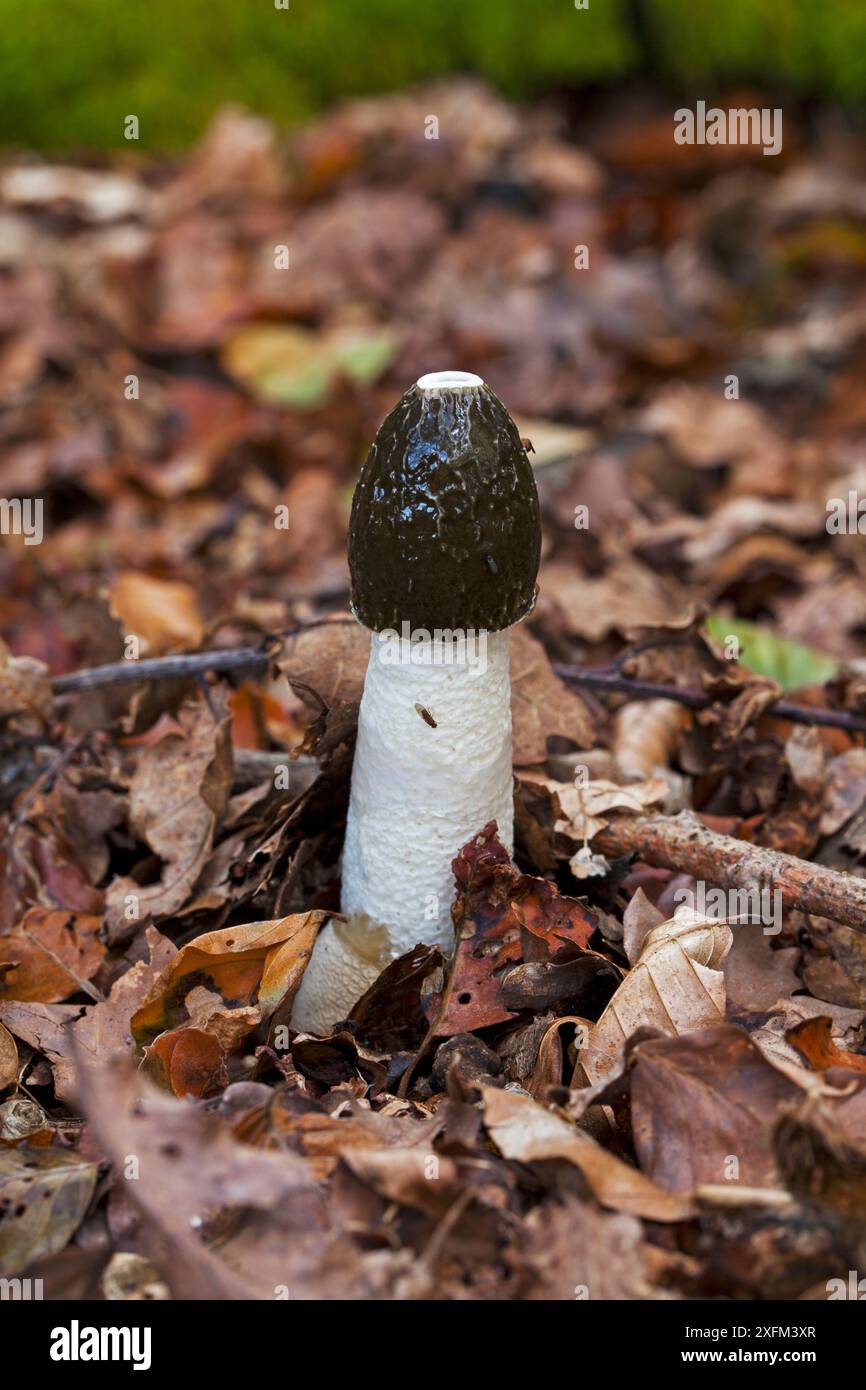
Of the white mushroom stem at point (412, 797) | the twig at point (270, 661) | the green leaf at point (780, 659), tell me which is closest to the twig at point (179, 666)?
the twig at point (270, 661)

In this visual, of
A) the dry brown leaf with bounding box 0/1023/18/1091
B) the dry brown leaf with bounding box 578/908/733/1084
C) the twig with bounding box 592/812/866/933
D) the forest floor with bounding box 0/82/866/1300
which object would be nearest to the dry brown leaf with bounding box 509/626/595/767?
the forest floor with bounding box 0/82/866/1300

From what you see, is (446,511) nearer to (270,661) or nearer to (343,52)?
(270,661)

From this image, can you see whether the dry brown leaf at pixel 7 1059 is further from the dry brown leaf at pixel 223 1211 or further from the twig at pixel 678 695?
the twig at pixel 678 695

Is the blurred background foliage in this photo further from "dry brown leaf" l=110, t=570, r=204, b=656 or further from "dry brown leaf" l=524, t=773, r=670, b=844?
"dry brown leaf" l=524, t=773, r=670, b=844

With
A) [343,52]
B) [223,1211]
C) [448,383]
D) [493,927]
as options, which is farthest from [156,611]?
[343,52]

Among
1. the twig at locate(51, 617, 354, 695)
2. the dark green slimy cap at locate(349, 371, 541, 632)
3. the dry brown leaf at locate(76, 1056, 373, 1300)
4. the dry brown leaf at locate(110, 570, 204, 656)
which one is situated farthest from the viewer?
the dry brown leaf at locate(110, 570, 204, 656)

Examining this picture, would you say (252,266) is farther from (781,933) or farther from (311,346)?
(781,933)

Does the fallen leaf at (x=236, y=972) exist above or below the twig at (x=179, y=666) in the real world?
below
